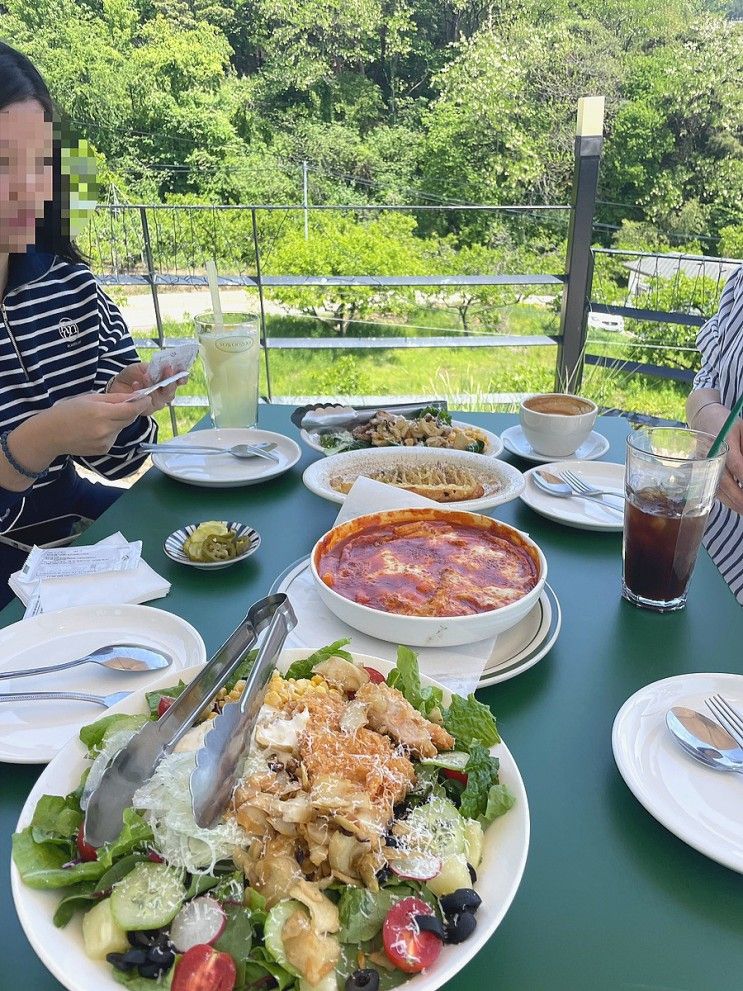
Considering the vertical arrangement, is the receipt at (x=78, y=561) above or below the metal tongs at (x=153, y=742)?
below

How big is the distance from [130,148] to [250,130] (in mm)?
2137

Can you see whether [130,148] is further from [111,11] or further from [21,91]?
[21,91]

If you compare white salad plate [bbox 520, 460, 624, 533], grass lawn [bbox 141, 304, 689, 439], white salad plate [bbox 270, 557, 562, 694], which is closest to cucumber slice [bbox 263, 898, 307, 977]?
white salad plate [bbox 270, 557, 562, 694]

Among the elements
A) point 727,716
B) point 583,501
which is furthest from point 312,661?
point 583,501

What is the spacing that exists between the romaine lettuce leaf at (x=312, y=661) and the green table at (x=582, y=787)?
0.22m

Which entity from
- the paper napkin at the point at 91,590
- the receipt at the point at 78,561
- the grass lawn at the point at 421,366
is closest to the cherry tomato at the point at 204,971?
the paper napkin at the point at 91,590

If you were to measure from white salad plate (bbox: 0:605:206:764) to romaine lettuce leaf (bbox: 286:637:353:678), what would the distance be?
0.43ft

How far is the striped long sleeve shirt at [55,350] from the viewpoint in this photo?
5.85 ft

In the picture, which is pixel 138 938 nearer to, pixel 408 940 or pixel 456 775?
pixel 408 940

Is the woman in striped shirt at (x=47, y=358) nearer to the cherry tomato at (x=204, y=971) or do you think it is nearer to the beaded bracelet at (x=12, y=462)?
the beaded bracelet at (x=12, y=462)

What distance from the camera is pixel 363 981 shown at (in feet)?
1.77

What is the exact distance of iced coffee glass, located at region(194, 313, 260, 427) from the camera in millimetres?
1771

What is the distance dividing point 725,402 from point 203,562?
129cm

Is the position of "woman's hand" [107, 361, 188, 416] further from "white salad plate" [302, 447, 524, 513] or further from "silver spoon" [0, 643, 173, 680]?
"silver spoon" [0, 643, 173, 680]
